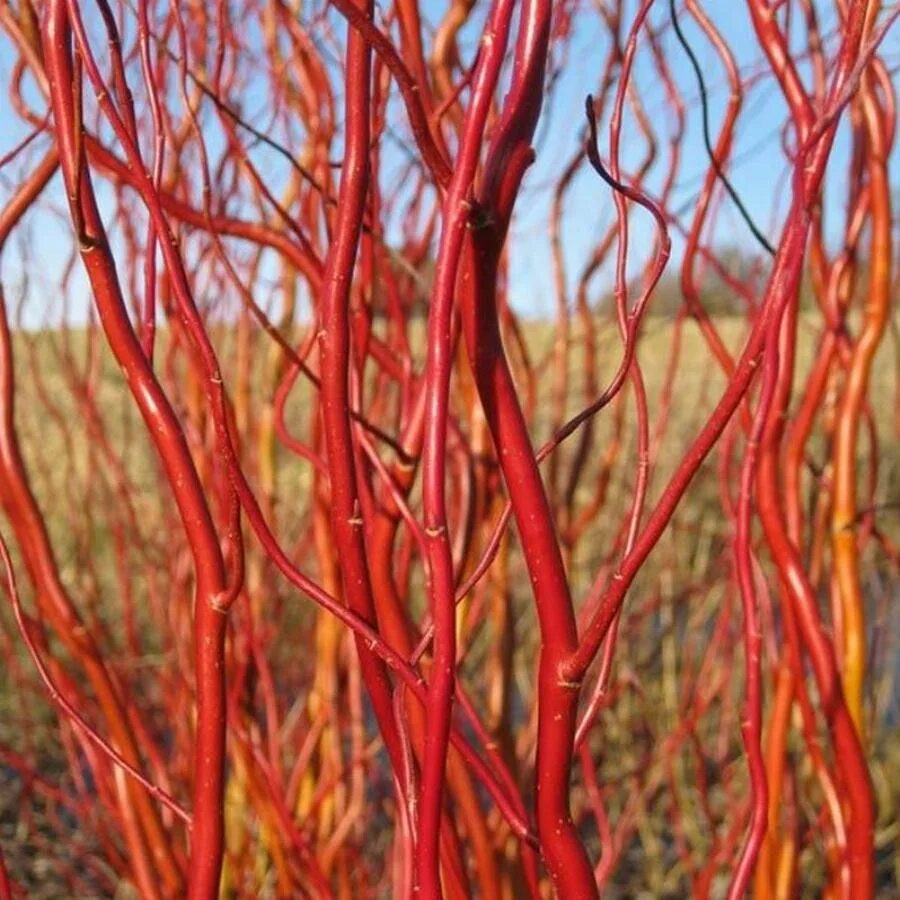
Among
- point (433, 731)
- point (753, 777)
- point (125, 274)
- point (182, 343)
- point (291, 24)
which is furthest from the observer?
point (125, 274)

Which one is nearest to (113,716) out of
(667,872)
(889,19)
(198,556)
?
(198,556)

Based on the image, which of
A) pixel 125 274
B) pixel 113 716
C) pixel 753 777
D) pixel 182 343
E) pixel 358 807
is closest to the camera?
pixel 753 777

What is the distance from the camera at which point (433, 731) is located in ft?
1.62

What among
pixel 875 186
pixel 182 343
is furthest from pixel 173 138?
pixel 875 186

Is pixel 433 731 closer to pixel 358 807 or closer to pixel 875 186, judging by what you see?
pixel 875 186

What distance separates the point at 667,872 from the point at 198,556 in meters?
2.46

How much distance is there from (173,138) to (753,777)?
83cm

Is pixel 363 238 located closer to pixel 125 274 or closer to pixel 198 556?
pixel 198 556

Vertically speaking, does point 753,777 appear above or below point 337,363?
below

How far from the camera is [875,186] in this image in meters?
0.94

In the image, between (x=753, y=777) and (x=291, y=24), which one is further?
(x=291, y=24)

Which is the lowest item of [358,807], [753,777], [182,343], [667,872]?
[667,872]

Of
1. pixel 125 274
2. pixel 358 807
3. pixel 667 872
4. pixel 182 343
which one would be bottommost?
pixel 667 872

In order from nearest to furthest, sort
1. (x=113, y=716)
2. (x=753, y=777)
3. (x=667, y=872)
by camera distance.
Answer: (x=753, y=777)
(x=113, y=716)
(x=667, y=872)
